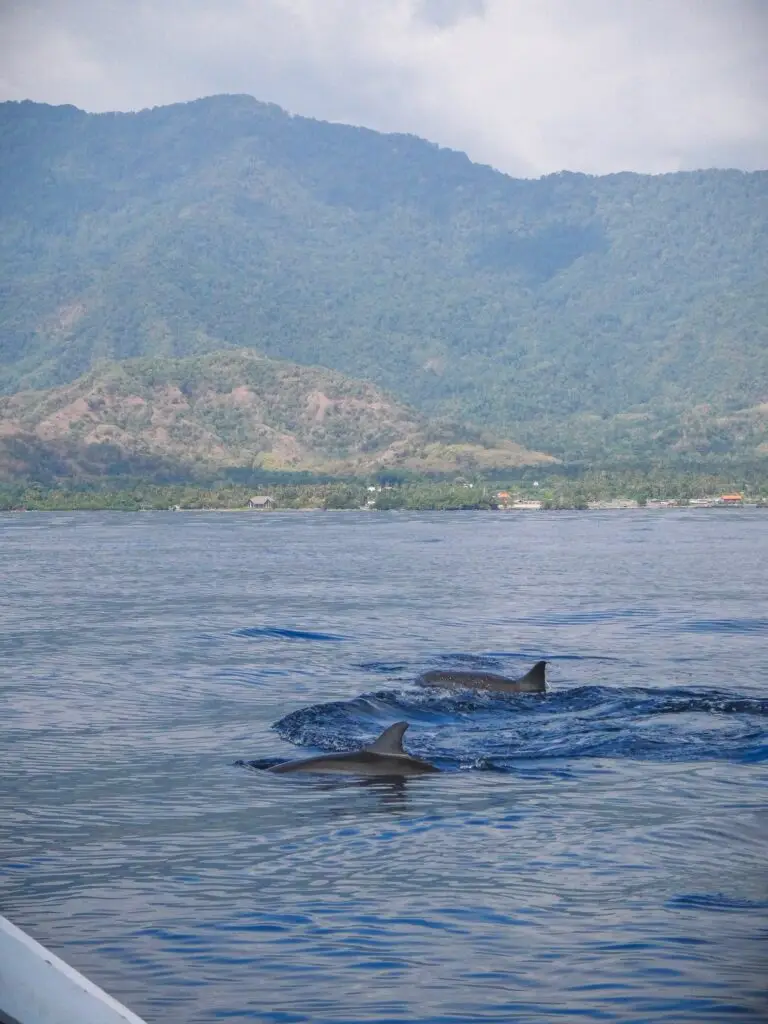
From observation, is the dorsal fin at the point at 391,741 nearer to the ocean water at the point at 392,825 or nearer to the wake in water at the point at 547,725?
the ocean water at the point at 392,825

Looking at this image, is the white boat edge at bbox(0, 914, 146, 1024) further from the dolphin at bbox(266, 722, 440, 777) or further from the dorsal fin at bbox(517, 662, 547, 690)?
the dorsal fin at bbox(517, 662, 547, 690)

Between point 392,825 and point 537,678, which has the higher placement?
point 537,678

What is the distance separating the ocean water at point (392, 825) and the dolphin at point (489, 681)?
1.29ft

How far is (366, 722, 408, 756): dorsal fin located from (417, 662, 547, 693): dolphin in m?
6.65

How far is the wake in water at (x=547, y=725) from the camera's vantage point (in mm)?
17812

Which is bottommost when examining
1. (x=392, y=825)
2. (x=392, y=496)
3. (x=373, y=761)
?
(x=392, y=825)

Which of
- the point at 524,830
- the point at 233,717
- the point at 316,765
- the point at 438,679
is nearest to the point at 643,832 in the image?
the point at 524,830

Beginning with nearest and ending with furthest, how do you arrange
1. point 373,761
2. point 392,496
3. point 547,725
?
1. point 373,761
2. point 547,725
3. point 392,496

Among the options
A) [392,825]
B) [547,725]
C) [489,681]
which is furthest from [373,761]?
[489,681]

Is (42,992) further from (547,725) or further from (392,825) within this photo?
(547,725)

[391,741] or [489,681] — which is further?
[489,681]

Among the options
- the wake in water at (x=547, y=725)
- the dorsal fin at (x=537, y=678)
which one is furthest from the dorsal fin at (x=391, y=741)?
the dorsal fin at (x=537, y=678)

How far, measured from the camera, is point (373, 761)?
52.5 feet

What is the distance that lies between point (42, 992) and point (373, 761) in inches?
476
